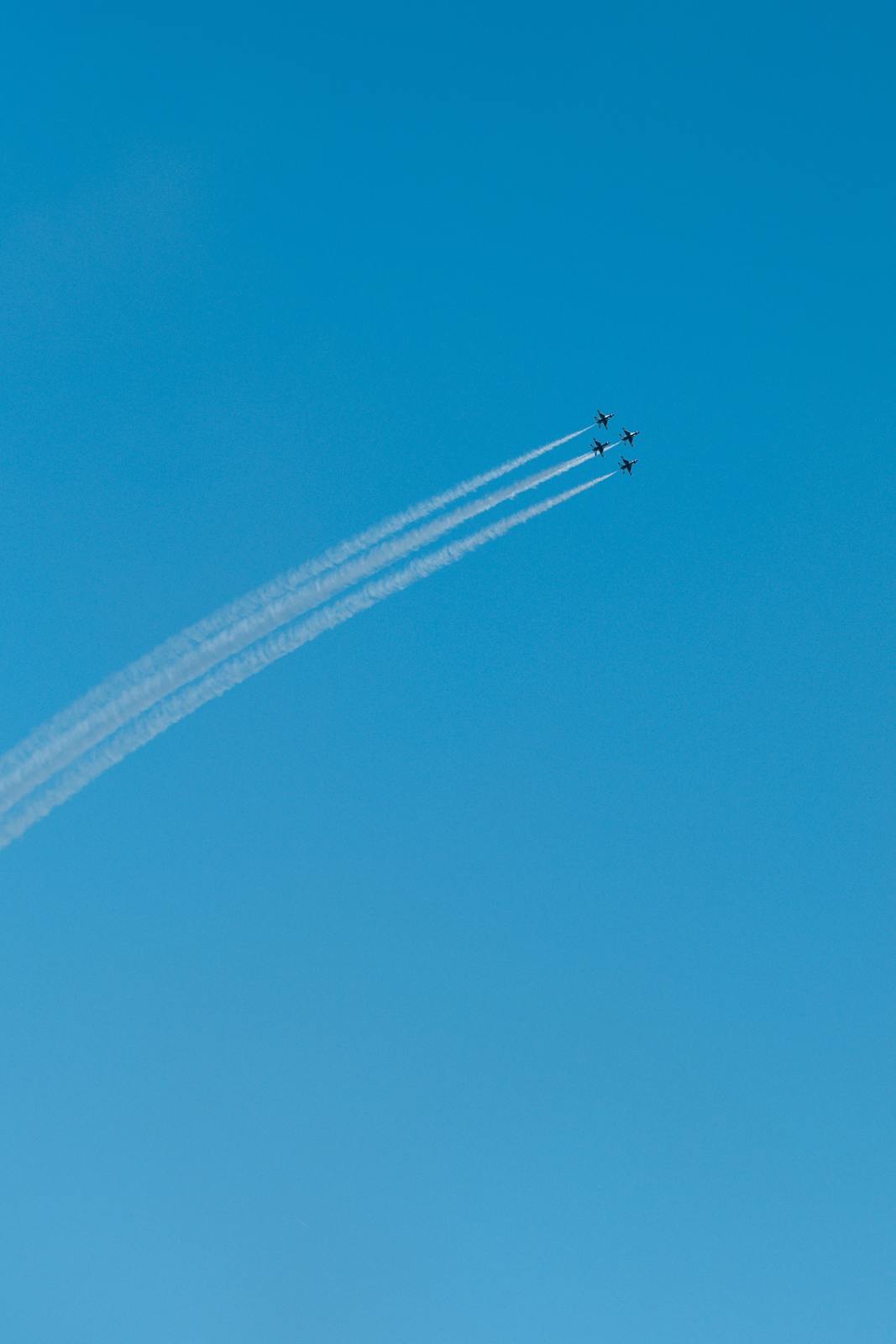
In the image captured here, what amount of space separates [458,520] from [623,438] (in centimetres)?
3346

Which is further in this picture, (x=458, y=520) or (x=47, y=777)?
(x=458, y=520)

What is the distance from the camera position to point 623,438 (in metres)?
127

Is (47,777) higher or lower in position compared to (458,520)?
lower

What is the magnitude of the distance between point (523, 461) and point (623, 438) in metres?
23.7

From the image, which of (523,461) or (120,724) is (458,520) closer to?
(523,461)

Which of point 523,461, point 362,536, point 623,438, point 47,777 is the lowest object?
point 47,777

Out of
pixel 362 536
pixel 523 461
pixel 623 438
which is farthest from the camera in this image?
pixel 623 438

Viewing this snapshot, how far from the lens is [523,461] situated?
351ft

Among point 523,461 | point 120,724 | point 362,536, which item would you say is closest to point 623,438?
point 523,461

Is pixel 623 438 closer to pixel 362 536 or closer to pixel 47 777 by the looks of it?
pixel 362 536

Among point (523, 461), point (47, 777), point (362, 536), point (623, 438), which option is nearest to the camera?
point (47, 777)

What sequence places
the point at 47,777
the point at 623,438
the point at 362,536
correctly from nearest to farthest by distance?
the point at 47,777 → the point at 362,536 → the point at 623,438

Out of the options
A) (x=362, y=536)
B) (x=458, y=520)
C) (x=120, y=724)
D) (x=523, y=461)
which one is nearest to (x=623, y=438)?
(x=523, y=461)

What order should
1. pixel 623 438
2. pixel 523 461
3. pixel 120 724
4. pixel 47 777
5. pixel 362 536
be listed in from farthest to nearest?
pixel 623 438 → pixel 523 461 → pixel 362 536 → pixel 120 724 → pixel 47 777
